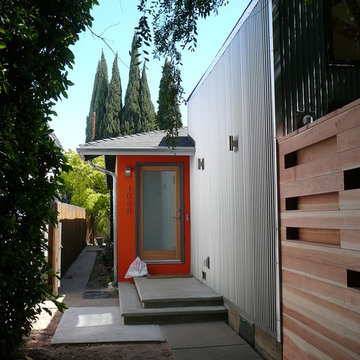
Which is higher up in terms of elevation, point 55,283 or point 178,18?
point 178,18

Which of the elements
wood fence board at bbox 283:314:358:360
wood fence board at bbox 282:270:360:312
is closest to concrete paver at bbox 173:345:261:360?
wood fence board at bbox 283:314:358:360

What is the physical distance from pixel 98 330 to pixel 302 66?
12.4 ft

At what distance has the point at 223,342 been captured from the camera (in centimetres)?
495

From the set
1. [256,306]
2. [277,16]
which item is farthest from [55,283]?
[277,16]

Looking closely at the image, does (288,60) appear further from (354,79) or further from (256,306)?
(256,306)

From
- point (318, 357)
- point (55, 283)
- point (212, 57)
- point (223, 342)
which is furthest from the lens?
point (55, 283)

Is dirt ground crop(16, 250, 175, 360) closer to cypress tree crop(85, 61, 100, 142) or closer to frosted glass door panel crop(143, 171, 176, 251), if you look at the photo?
frosted glass door panel crop(143, 171, 176, 251)

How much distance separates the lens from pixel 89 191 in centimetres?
2017

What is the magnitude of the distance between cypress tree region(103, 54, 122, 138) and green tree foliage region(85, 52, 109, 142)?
0.55 metres

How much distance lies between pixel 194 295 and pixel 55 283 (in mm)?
2686

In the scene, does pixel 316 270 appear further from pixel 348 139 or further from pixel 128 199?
pixel 128 199

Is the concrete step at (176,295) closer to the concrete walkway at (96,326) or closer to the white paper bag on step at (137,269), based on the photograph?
the concrete walkway at (96,326)

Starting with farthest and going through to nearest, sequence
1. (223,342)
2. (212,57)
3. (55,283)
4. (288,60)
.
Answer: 1. (55,283)
2. (212,57)
3. (223,342)
4. (288,60)

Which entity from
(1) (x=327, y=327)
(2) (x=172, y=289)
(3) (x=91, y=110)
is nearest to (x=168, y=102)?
(1) (x=327, y=327)
